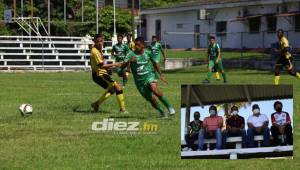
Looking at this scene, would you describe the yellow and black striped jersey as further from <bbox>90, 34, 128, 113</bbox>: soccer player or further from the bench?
the bench

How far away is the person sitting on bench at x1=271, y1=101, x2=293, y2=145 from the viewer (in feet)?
22.7

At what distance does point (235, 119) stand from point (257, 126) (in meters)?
0.23

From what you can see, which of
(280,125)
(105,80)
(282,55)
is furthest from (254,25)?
(280,125)

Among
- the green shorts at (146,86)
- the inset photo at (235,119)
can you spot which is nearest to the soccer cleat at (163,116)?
the green shorts at (146,86)

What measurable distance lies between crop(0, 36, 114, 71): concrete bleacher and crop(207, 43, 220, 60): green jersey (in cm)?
1613

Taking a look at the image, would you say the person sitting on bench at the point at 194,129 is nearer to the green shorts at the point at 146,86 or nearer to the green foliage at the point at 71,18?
the green shorts at the point at 146,86

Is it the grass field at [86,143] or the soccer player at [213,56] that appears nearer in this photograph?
the grass field at [86,143]

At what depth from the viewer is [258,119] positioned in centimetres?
693

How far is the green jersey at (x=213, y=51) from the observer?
2714cm

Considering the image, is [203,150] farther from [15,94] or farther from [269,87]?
[15,94]

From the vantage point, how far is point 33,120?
14359mm

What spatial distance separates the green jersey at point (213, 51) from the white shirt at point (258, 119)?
20246mm

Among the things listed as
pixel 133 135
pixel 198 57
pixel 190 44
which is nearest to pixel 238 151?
pixel 133 135

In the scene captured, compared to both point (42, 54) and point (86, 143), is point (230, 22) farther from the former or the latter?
point (86, 143)
